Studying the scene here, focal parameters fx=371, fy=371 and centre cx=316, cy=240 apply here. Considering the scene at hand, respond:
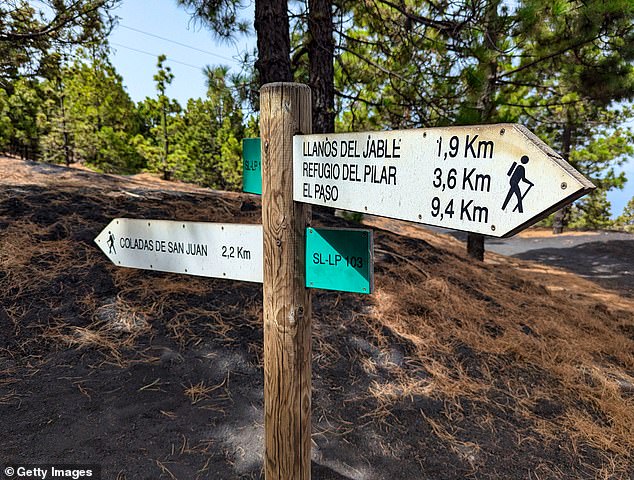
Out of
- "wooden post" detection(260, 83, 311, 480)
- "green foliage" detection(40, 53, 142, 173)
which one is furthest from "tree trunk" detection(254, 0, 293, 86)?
"green foliage" detection(40, 53, 142, 173)

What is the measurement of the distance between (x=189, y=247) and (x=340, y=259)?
76cm

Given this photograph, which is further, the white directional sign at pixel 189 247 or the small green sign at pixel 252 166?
the small green sign at pixel 252 166

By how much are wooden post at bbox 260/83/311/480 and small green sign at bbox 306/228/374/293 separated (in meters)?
0.04

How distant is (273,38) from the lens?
14.0 ft

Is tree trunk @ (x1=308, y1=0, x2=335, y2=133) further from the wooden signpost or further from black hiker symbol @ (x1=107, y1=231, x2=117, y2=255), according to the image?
the wooden signpost

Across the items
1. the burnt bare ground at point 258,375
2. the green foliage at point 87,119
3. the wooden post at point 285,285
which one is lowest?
the burnt bare ground at point 258,375

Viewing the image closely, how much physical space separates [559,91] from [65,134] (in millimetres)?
17314

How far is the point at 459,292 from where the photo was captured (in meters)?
4.20

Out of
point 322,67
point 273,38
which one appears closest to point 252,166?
point 273,38

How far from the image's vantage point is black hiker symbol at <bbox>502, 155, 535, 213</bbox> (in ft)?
2.60

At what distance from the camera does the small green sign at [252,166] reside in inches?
64.0

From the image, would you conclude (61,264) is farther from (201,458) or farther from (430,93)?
(430,93)

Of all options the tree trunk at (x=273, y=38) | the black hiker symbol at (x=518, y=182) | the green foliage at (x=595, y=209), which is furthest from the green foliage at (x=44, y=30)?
the green foliage at (x=595, y=209)

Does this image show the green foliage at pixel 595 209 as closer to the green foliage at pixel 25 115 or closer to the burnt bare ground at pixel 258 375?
the burnt bare ground at pixel 258 375
